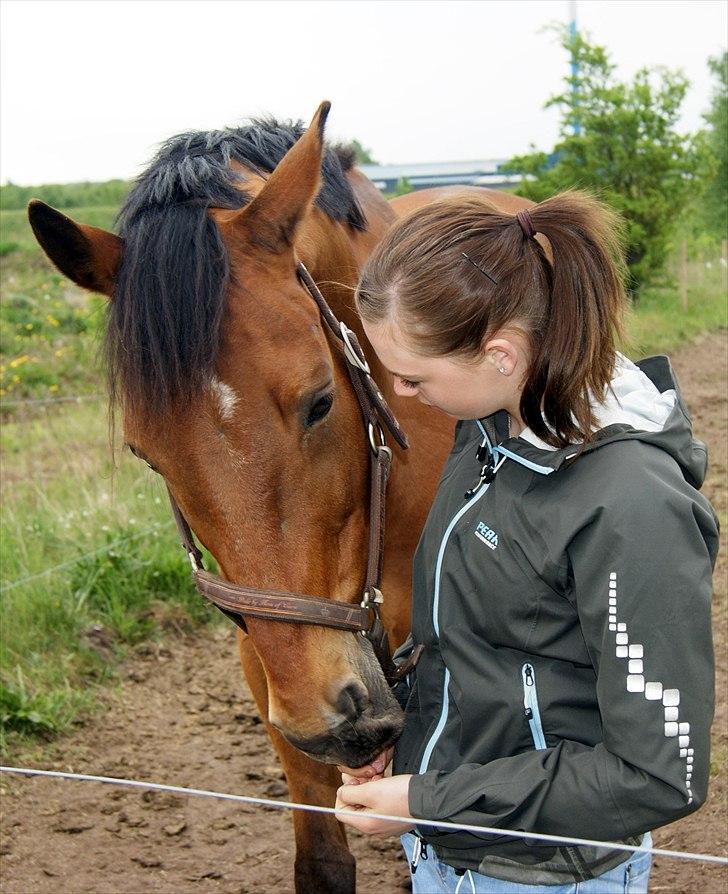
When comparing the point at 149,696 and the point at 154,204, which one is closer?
the point at 154,204

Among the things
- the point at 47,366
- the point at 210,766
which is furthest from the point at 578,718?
the point at 47,366

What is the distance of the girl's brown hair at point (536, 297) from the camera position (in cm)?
143

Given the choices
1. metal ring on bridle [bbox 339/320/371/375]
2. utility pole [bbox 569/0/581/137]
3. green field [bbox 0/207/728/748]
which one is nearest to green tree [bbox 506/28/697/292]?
utility pole [bbox 569/0/581/137]

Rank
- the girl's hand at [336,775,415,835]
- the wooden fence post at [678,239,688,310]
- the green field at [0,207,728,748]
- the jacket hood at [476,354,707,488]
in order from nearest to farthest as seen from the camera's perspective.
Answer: the jacket hood at [476,354,707,488] → the girl's hand at [336,775,415,835] → the green field at [0,207,728,748] → the wooden fence post at [678,239,688,310]

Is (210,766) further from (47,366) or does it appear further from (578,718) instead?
(47,366)

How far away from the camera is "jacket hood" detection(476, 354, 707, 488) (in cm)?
143

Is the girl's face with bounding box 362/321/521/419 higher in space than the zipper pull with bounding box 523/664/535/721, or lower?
higher

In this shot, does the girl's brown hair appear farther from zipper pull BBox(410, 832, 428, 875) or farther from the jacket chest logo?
zipper pull BBox(410, 832, 428, 875)

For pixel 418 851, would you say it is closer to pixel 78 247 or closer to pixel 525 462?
pixel 525 462

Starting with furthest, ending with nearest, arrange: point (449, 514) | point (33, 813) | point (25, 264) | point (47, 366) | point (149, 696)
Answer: point (25, 264) < point (47, 366) < point (149, 696) < point (33, 813) < point (449, 514)

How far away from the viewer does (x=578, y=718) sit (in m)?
1.49

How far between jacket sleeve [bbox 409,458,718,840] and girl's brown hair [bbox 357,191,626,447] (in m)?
0.17

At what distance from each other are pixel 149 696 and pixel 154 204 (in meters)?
2.87

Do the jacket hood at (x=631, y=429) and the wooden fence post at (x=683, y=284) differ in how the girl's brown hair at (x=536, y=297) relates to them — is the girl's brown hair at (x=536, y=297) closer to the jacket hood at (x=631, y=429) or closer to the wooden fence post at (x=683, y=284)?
the jacket hood at (x=631, y=429)
